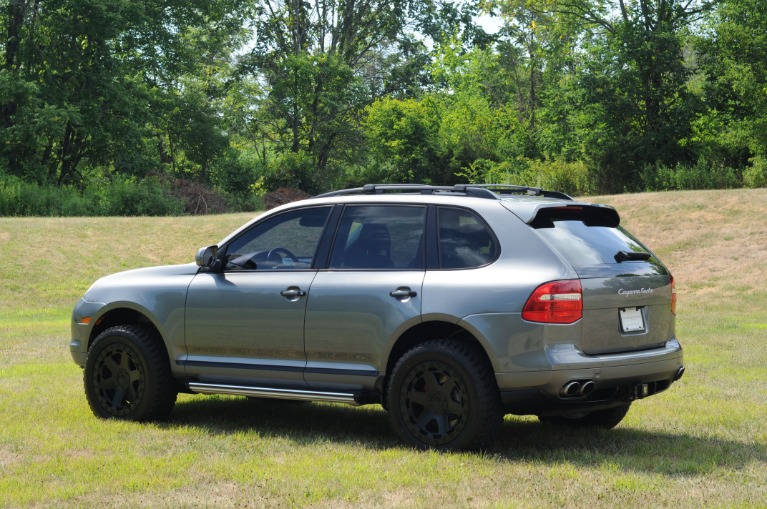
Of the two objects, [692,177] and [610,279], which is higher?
[610,279]

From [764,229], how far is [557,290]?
2114cm

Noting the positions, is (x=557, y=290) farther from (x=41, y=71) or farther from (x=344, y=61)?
(x=344, y=61)

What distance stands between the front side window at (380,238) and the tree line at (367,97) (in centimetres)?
2694

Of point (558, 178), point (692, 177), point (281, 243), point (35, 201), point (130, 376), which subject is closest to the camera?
point (281, 243)

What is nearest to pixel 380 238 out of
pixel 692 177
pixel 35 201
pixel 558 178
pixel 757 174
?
pixel 757 174

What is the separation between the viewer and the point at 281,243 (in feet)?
26.1

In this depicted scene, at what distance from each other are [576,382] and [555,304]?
0.51 m

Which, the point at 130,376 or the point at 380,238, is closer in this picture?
the point at 380,238

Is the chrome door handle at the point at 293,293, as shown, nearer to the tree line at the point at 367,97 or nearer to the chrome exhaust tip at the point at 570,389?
the chrome exhaust tip at the point at 570,389

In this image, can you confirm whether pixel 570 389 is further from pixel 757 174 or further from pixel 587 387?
pixel 757 174

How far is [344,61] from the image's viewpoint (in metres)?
55.0

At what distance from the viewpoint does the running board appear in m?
7.31

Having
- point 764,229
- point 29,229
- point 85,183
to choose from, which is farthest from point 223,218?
point 764,229

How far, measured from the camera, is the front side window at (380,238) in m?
7.36
